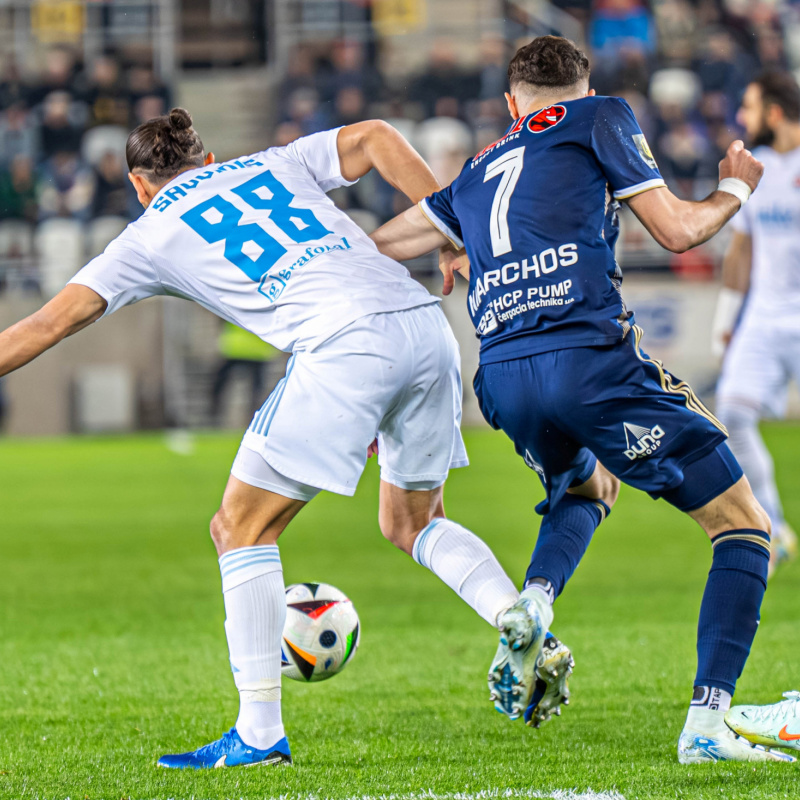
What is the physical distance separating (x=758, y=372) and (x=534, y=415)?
372 cm

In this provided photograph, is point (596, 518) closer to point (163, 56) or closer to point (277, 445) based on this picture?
point (277, 445)

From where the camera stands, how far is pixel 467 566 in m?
3.66

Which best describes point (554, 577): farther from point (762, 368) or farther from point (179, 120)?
point (762, 368)

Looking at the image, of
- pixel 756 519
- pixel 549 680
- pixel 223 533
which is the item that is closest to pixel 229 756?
pixel 223 533

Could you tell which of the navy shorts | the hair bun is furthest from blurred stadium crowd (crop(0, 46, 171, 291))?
the navy shorts

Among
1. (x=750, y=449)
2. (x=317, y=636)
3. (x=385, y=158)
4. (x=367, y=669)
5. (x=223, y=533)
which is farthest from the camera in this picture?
(x=750, y=449)

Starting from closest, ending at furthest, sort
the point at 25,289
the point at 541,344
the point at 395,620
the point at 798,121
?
the point at 541,344 < the point at 395,620 < the point at 798,121 < the point at 25,289

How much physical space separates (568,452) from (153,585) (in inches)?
171

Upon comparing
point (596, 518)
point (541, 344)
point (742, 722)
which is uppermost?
point (541, 344)

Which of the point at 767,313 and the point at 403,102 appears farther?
the point at 403,102

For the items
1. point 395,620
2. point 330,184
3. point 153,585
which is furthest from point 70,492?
point 330,184

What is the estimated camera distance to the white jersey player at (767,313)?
673 centimetres

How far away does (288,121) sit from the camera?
1939 centimetres

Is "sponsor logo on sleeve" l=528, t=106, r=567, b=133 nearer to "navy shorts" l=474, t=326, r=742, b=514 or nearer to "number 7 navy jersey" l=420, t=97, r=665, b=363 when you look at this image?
"number 7 navy jersey" l=420, t=97, r=665, b=363
